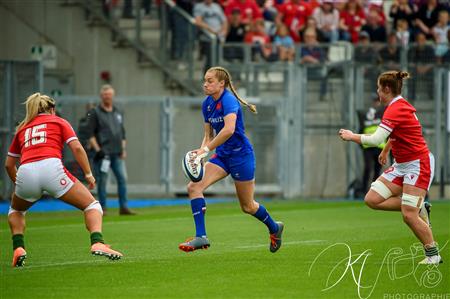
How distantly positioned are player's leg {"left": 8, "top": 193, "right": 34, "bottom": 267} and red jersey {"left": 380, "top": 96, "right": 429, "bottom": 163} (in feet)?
12.9

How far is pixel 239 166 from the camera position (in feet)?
45.7

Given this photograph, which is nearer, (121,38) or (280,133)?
(280,133)

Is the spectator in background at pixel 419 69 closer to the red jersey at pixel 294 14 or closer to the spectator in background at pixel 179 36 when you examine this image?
the red jersey at pixel 294 14

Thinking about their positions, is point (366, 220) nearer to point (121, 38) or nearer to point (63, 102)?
point (63, 102)

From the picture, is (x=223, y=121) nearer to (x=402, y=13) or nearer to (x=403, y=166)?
(x=403, y=166)

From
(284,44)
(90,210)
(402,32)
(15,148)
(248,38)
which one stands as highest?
(402,32)

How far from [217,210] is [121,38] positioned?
28.6ft

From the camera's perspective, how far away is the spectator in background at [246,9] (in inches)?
1217

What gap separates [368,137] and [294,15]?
18870mm

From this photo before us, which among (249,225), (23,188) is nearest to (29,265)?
(23,188)

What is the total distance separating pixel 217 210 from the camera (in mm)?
23453

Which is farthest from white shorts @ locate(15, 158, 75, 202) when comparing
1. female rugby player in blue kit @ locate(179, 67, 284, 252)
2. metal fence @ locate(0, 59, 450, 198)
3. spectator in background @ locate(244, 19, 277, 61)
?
spectator in background @ locate(244, 19, 277, 61)

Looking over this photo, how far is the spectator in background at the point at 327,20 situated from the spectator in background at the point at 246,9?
1.51m

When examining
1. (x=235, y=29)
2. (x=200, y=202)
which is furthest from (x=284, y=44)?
(x=200, y=202)
